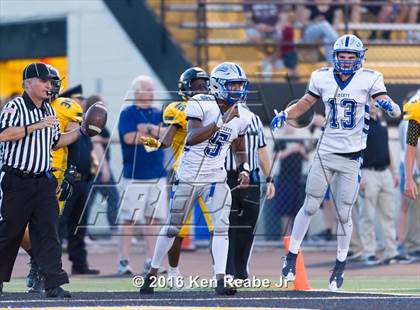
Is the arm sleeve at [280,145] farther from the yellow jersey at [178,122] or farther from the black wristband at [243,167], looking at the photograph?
the black wristband at [243,167]

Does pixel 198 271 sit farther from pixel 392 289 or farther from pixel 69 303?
pixel 69 303

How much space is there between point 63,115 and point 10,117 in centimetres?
165

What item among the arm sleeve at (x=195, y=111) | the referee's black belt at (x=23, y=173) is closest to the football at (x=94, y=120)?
the referee's black belt at (x=23, y=173)

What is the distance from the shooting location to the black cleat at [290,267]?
10141mm

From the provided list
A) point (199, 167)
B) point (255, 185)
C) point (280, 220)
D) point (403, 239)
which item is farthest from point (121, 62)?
point (199, 167)

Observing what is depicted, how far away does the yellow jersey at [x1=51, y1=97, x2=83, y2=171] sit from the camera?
430 inches

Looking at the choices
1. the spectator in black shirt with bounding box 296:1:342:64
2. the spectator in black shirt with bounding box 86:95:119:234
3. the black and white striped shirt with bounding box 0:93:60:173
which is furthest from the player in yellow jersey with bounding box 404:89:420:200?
the spectator in black shirt with bounding box 296:1:342:64

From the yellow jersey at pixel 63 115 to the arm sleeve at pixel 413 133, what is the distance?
9.53 feet

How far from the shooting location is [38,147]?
938 cm

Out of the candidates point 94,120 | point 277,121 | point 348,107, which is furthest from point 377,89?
point 94,120

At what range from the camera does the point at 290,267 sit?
33.4ft

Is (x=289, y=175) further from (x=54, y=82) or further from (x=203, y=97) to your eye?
(x=54, y=82)

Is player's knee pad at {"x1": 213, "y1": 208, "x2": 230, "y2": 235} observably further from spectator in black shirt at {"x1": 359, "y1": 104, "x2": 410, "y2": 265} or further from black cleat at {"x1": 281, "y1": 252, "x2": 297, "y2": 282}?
spectator in black shirt at {"x1": 359, "y1": 104, "x2": 410, "y2": 265}

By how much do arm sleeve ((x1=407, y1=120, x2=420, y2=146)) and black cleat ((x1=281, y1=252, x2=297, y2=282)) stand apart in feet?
4.68
